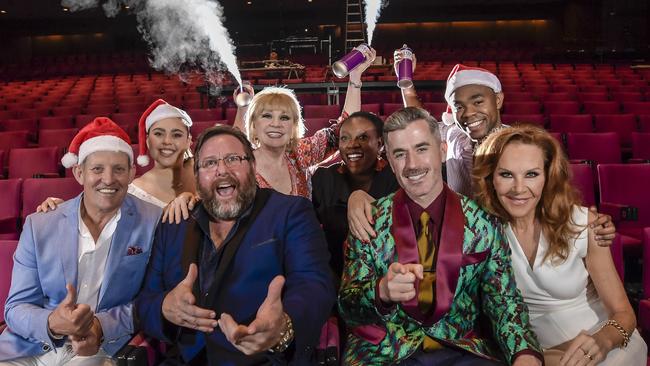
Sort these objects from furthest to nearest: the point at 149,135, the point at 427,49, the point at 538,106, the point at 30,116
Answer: the point at 427,49
the point at 30,116
the point at 538,106
the point at 149,135

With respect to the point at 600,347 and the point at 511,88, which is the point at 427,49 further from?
the point at 600,347

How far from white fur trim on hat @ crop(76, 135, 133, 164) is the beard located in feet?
1.58

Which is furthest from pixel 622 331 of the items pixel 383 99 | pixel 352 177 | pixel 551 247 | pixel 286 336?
pixel 383 99

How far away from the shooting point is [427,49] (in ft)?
Answer: 53.4

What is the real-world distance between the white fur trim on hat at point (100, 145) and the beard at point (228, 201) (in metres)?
0.48

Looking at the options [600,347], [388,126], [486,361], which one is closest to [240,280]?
[388,126]

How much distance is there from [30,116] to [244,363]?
6.70m

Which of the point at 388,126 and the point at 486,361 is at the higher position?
the point at 388,126

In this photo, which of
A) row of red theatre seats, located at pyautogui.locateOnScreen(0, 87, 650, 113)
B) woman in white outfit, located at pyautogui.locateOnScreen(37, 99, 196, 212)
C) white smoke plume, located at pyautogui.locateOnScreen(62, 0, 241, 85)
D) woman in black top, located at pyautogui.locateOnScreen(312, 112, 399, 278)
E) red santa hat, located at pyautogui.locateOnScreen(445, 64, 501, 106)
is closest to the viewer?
woman in black top, located at pyautogui.locateOnScreen(312, 112, 399, 278)

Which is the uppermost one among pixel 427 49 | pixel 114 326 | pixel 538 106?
pixel 427 49

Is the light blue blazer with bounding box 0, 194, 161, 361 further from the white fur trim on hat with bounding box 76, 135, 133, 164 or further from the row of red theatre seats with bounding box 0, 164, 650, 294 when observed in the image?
the row of red theatre seats with bounding box 0, 164, 650, 294

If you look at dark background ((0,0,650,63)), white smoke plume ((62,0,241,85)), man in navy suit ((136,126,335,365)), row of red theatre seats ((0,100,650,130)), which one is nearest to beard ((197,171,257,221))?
man in navy suit ((136,126,335,365))

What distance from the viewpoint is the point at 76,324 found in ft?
5.06

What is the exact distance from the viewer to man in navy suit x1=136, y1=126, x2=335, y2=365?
58.6 inches
